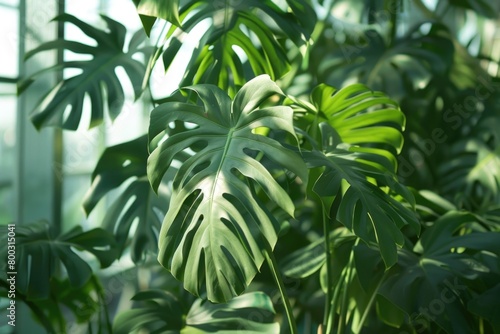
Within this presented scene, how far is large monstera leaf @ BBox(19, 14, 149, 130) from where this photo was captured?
1.48 m

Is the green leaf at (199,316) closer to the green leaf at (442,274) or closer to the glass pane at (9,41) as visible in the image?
the green leaf at (442,274)

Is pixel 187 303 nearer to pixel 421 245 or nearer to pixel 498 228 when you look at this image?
pixel 421 245

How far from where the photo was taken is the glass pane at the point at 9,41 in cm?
176

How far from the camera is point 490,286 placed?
49.4 inches

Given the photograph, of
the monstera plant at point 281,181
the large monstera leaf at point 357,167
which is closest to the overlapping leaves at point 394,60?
the monstera plant at point 281,181

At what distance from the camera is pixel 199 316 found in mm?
1371

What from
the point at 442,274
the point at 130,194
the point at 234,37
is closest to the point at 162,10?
the point at 234,37

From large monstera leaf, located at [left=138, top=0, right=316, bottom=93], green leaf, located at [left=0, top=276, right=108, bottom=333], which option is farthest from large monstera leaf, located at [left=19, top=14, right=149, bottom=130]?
green leaf, located at [left=0, top=276, right=108, bottom=333]

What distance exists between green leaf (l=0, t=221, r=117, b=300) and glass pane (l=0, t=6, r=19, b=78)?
54 cm

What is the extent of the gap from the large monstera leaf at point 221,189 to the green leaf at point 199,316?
0.89 feet

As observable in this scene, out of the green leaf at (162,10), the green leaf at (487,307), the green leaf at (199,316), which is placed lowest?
the green leaf at (199,316)

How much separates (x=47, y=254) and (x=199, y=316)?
0.34 m

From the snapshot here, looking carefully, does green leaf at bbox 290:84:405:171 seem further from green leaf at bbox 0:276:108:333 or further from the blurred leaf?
green leaf at bbox 0:276:108:333

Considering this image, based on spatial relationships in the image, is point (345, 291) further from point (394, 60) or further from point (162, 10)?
point (394, 60)
